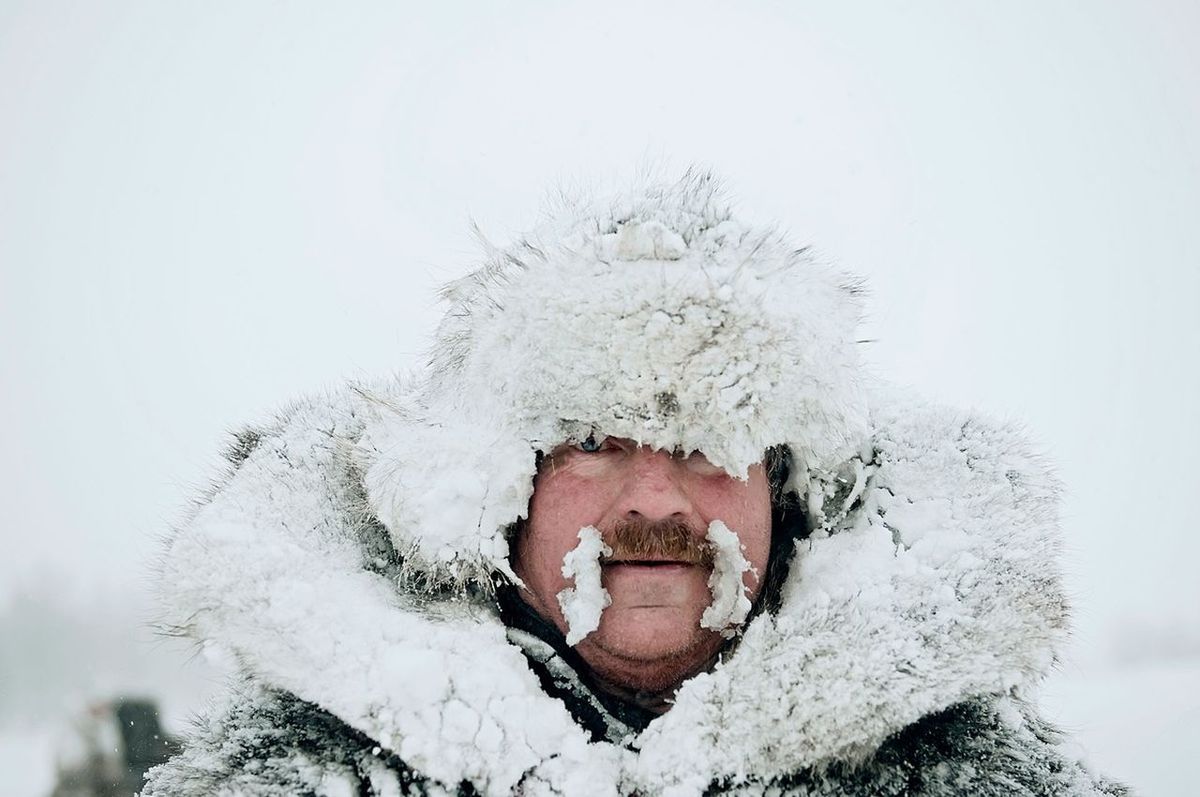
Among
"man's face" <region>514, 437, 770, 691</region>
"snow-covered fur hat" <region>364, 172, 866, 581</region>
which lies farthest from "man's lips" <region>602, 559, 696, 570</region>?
"snow-covered fur hat" <region>364, 172, 866, 581</region>

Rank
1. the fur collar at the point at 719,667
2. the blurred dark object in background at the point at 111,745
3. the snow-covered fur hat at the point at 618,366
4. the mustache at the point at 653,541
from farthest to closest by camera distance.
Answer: the blurred dark object in background at the point at 111,745 < the mustache at the point at 653,541 < the snow-covered fur hat at the point at 618,366 < the fur collar at the point at 719,667

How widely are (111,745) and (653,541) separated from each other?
4216mm

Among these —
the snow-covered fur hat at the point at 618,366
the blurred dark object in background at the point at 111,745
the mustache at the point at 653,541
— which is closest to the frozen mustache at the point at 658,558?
the mustache at the point at 653,541

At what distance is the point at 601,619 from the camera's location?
1461 millimetres

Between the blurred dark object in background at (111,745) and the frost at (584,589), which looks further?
the blurred dark object in background at (111,745)

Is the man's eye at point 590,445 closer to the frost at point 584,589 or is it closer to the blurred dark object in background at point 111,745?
the frost at point 584,589

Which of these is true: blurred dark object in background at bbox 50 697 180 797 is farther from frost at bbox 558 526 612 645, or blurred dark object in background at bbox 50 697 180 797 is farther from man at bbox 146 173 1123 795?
frost at bbox 558 526 612 645

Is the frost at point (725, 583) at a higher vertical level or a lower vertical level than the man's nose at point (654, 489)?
lower

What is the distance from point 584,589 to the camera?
4.71ft

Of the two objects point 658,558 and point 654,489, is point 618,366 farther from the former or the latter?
point 658,558

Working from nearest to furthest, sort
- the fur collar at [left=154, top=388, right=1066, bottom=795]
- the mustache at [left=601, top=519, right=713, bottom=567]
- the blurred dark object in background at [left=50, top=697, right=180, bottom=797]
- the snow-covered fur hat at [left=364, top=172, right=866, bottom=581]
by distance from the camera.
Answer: the fur collar at [left=154, top=388, right=1066, bottom=795] < the snow-covered fur hat at [left=364, top=172, right=866, bottom=581] < the mustache at [left=601, top=519, right=713, bottom=567] < the blurred dark object in background at [left=50, top=697, right=180, bottom=797]

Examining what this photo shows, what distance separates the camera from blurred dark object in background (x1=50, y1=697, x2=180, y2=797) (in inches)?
171

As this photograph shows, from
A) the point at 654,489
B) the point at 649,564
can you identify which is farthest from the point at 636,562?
the point at 654,489

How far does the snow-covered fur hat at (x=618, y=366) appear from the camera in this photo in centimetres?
134
